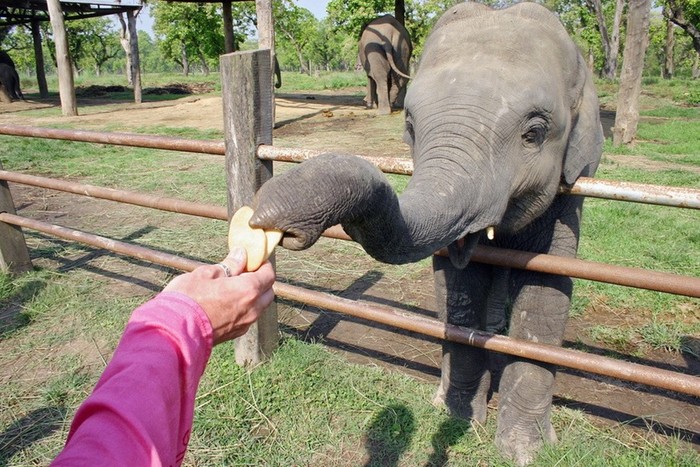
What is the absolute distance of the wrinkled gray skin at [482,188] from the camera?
1.19 meters

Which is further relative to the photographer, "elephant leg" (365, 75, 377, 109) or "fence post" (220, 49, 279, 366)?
"elephant leg" (365, 75, 377, 109)

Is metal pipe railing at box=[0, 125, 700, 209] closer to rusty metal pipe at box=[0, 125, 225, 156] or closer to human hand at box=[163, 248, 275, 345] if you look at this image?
rusty metal pipe at box=[0, 125, 225, 156]

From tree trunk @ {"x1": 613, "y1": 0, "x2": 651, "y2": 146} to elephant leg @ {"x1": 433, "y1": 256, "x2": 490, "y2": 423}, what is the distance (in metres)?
7.01

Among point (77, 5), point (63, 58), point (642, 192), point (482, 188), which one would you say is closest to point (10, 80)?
point (77, 5)

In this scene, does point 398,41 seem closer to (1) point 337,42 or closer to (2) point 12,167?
(2) point 12,167

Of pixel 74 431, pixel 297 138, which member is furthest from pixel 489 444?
pixel 297 138

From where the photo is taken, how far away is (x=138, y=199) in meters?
3.11

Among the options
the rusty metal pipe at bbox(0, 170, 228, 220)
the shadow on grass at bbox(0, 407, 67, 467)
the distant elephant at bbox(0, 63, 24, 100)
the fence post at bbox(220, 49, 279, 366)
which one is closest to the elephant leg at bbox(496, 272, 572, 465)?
the fence post at bbox(220, 49, 279, 366)

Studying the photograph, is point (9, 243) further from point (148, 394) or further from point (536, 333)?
point (148, 394)

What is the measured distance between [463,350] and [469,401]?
24cm

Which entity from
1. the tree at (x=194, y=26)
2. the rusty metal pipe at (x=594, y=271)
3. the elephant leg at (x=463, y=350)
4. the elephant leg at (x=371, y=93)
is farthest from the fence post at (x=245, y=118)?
the tree at (x=194, y=26)

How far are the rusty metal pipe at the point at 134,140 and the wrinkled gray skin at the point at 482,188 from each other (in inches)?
39.3

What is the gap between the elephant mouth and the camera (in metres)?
1.87

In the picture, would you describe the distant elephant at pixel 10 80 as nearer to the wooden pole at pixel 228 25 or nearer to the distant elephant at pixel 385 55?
the wooden pole at pixel 228 25
